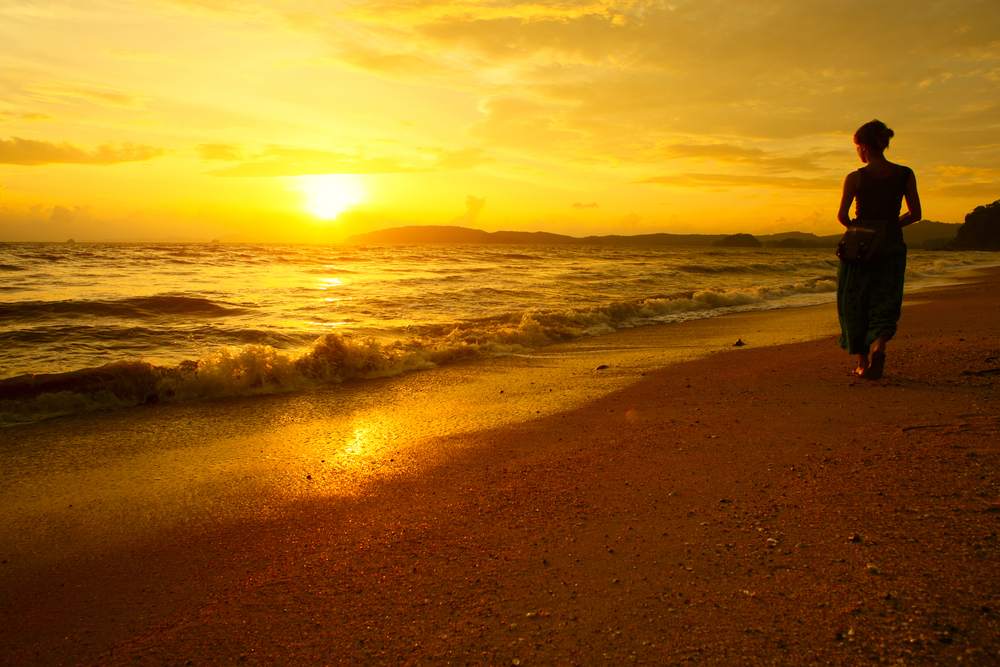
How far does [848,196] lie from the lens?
4.54 meters

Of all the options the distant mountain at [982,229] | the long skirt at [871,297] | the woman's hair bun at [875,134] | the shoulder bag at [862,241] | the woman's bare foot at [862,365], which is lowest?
the woman's bare foot at [862,365]

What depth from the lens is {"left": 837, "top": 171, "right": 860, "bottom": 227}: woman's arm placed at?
4461mm

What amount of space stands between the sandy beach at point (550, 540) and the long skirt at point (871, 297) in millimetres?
444

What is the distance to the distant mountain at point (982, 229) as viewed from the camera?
73250 mm

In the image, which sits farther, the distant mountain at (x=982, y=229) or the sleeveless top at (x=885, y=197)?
the distant mountain at (x=982, y=229)

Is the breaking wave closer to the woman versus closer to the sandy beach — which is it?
the sandy beach

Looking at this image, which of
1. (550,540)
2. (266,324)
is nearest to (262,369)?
(266,324)

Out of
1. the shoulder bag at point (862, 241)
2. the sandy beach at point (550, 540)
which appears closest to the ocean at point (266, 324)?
the sandy beach at point (550, 540)

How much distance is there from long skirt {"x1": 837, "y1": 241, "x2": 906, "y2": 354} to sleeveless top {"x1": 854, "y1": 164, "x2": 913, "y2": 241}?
16cm

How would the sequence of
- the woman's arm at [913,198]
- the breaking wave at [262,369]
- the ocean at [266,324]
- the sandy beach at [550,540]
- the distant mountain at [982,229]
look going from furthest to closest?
the distant mountain at [982,229], the ocean at [266,324], the breaking wave at [262,369], the woman's arm at [913,198], the sandy beach at [550,540]

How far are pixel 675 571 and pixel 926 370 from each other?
4.13m

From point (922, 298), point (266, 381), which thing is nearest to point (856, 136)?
point (266, 381)

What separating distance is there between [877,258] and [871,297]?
1.07 ft

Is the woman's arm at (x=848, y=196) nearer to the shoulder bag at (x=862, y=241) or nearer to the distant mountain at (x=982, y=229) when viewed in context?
the shoulder bag at (x=862, y=241)
